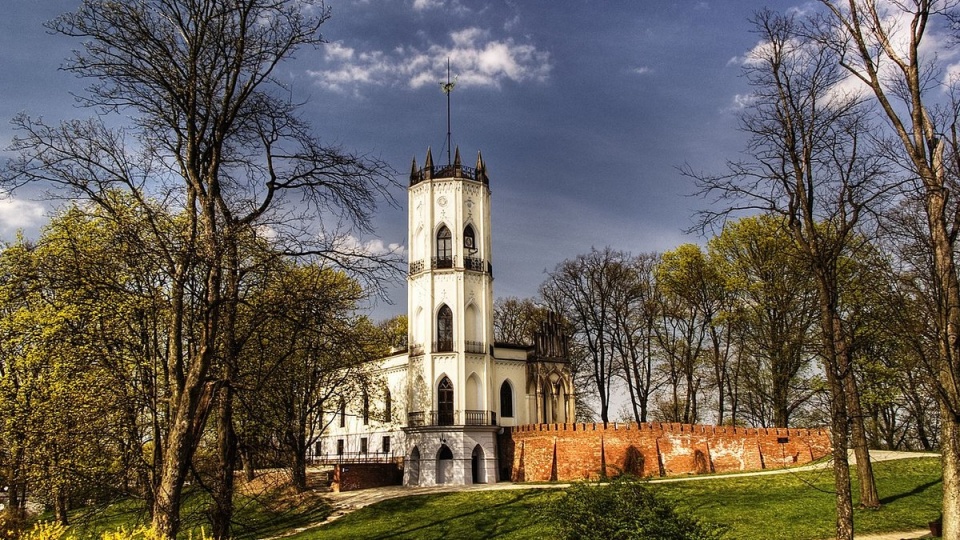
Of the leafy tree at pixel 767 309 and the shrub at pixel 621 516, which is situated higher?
the leafy tree at pixel 767 309

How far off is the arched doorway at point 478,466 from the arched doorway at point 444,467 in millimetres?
944

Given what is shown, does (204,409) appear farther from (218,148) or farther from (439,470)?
(439,470)

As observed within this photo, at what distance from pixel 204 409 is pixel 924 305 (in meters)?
11.3

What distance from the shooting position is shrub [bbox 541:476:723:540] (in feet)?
30.9

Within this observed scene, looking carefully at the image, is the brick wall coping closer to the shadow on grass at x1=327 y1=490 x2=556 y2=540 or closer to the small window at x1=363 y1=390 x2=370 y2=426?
the shadow on grass at x1=327 y1=490 x2=556 y2=540

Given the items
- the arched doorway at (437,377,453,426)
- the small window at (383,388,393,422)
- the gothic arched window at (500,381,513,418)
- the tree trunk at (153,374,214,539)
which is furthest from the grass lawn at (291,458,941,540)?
the tree trunk at (153,374,214,539)

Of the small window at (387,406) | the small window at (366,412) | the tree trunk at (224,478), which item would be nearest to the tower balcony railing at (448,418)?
the small window at (387,406)

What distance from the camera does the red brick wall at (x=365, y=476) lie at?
1129 inches

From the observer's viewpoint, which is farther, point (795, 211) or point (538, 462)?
point (538, 462)

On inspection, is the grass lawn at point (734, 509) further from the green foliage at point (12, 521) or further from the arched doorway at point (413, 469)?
the green foliage at point (12, 521)

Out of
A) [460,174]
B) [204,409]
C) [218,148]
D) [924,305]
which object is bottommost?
[204,409]

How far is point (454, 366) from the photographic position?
31.4 metres

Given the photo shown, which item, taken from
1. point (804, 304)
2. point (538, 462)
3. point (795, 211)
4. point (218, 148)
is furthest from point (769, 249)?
point (218, 148)

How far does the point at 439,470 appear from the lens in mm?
30453
